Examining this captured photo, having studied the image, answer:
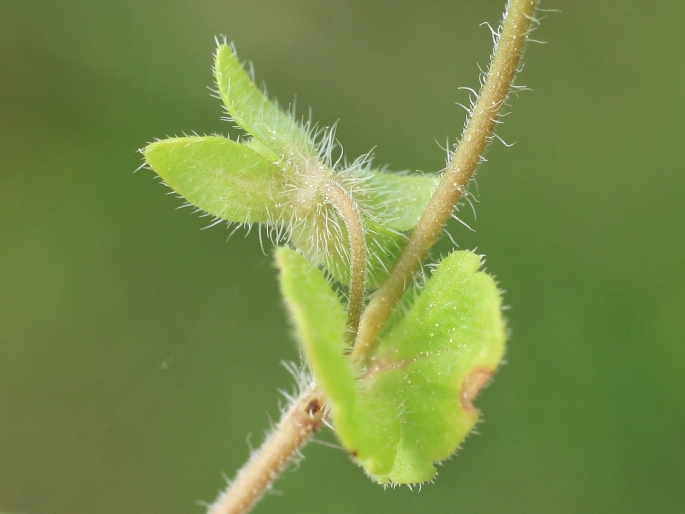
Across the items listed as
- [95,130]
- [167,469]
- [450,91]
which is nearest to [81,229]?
[95,130]

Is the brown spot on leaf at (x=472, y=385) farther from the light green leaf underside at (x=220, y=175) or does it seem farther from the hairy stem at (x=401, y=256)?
the light green leaf underside at (x=220, y=175)

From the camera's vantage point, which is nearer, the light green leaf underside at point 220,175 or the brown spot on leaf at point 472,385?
the brown spot on leaf at point 472,385

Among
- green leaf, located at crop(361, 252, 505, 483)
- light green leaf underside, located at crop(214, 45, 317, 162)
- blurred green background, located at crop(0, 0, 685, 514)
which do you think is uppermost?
light green leaf underside, located at crop(214, 45, 317, 162)

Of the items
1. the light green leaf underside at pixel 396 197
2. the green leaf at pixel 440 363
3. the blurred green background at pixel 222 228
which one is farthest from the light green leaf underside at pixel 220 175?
the blurred green background at pixel 222 228

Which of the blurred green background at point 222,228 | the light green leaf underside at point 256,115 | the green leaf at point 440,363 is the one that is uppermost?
the light green leaf underside at point 256,115

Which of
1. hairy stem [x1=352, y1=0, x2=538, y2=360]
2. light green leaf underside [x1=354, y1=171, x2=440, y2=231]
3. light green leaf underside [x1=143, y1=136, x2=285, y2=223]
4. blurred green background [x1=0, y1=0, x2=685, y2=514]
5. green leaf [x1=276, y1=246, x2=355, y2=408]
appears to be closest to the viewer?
green leaf [x1=276, y1=246, x2=355, y2=408]

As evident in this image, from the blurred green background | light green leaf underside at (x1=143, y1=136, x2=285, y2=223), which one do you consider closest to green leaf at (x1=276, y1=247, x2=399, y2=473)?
light green leaf underside at (x1=143, y1=136, x2=285, y2=223)

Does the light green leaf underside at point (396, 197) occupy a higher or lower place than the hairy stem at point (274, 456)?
higher

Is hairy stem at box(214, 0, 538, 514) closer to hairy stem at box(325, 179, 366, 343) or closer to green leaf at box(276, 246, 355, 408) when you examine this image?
hairy stem at box(325, 179, 366, 343)
